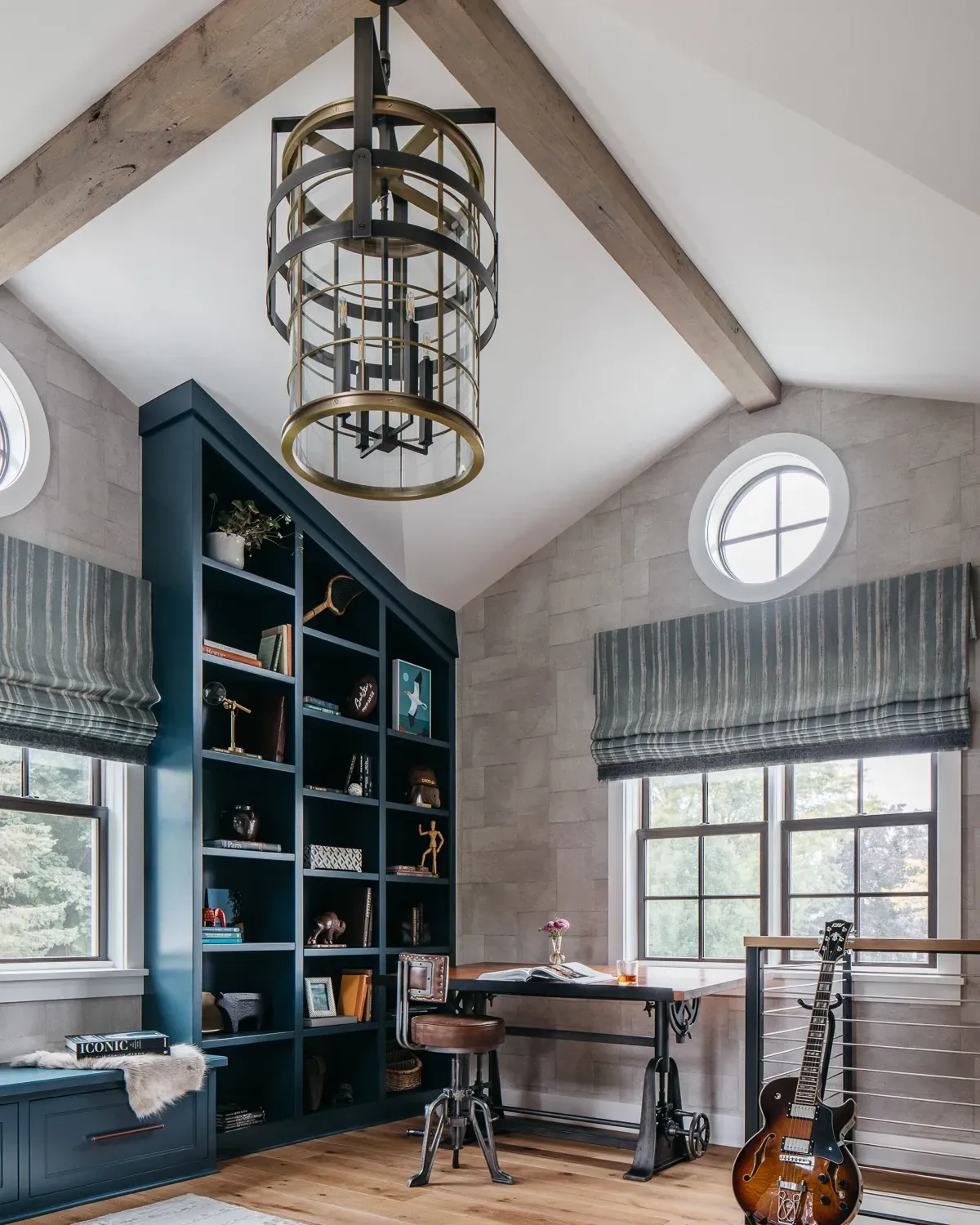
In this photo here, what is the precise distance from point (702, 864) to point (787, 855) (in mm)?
437

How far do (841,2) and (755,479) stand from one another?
303cm

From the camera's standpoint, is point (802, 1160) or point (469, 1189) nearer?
point (802, 1160)

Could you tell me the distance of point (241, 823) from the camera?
508cm

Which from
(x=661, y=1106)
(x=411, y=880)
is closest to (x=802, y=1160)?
(x=661, y=1106)

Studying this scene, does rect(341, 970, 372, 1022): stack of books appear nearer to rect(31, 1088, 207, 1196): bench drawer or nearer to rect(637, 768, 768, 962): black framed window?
rect(31, 1088, 207, 1196): bench drawer

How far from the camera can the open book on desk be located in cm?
458

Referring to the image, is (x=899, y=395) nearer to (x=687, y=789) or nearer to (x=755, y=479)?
(x=755, y=479)

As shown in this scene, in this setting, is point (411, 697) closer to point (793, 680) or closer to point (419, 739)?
point (419, 739)

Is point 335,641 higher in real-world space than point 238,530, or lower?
lower

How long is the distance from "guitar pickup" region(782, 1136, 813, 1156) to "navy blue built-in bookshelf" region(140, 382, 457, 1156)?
2309mm

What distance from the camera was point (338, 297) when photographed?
2.92m

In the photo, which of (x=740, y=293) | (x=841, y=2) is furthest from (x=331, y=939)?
(x=841, y=2)

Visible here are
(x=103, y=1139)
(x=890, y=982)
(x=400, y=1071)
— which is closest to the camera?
(x=103, y=1139)

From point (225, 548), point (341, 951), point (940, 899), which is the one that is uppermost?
point (225, 548)
